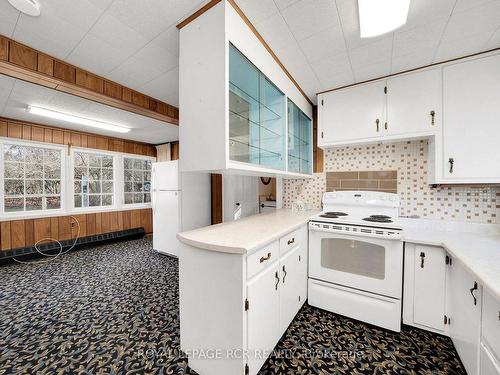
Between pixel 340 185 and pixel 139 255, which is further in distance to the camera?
pixel 139 255

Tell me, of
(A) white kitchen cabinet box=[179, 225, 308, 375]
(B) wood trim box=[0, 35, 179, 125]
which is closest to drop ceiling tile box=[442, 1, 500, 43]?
(A) white kitchen cabinet box=[179, 225, 308, 375]

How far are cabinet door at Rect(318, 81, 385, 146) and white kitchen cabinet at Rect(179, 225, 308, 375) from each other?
1.55 m

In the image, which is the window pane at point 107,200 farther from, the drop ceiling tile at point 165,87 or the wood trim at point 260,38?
the wood trim at point 260,38

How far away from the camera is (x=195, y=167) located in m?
1.46

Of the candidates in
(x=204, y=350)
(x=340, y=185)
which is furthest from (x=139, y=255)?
(x=340, y=185)

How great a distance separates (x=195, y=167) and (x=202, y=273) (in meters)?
0.70

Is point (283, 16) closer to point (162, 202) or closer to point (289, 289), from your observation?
point (289, 289)

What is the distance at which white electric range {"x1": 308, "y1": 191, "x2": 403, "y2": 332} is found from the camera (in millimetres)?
1735

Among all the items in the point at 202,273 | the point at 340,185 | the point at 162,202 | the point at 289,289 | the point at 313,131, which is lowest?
the point at 289,289

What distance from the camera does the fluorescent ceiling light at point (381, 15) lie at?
1.29 m

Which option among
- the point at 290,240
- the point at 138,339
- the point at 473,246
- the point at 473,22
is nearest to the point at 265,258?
the point at 290,240

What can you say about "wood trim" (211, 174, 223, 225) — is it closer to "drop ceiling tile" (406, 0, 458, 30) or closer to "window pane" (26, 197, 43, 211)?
"drop ceiling tile" (406, 0, 458, 30)

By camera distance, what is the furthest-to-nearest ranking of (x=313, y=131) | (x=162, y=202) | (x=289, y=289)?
(x=162, y=202)
(x=313, y=131)
(x=289, y=289)

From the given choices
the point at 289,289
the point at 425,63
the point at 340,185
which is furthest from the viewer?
the point at 340,185
